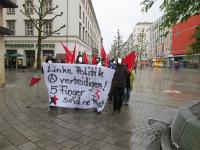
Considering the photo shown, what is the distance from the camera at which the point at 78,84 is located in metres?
7.29

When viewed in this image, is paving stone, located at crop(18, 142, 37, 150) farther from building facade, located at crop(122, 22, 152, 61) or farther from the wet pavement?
building facade, located at crop(122, 22, 152, 61)

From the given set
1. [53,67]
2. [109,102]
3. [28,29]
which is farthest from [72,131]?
[28,29]

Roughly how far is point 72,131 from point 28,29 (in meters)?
32.0

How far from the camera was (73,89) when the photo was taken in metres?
7.30

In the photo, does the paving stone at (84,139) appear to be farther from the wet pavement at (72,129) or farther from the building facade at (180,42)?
the building facade at (180,42)

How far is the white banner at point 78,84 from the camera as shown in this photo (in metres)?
7.20

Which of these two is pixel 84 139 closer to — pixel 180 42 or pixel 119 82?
pixel 119 82

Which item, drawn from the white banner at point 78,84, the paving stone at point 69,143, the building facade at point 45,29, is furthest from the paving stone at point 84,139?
the building facade at point 45,29

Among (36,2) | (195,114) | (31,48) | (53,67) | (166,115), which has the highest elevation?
(36,2)

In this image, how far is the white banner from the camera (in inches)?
284

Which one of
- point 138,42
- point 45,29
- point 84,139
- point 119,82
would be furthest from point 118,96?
point 138,42

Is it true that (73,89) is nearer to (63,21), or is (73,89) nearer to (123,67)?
(123,67)

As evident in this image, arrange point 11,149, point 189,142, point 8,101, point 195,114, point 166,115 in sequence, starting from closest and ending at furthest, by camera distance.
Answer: point 189,142 → point 195,114 → point 11,149 → point 166,115 → point 8,101

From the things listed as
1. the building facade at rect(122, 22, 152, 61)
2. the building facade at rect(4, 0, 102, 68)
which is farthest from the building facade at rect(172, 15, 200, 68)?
the building facade at rect(4, 0, 102, 68)
